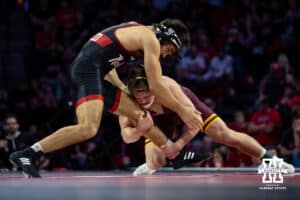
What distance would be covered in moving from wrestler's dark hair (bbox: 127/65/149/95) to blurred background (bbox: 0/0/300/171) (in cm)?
231

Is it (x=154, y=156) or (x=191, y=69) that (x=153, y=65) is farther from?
(x=191, y=69)

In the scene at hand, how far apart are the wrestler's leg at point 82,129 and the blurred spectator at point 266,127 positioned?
367 cm

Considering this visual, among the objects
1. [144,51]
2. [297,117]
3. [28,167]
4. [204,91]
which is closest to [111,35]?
[144,51]

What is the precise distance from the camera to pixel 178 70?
35.1 ft

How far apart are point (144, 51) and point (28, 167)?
43.7 inches

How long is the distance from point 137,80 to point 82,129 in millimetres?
749

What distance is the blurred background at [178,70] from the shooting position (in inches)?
348

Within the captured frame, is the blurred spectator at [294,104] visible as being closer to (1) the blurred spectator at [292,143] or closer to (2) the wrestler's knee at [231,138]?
(1) the blurred spectator at [292,143]

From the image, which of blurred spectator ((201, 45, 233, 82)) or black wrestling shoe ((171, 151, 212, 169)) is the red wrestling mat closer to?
black wrestling shoe ((171, 151, 212, 169))

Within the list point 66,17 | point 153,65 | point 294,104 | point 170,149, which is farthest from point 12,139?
point 66,17

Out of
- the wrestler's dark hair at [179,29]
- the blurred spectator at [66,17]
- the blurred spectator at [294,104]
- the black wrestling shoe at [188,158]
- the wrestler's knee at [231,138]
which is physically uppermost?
the blurred spectator at [66,17]

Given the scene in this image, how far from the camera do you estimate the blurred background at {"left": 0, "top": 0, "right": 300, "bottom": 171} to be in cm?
884

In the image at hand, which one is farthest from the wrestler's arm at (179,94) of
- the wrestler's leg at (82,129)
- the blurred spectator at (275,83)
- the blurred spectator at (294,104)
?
the blurred spectator at (275,83)

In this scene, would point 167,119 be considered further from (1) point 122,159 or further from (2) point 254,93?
(2) point 254,93
